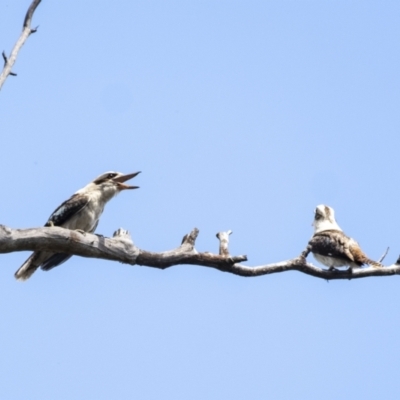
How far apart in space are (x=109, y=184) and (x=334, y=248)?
312 cm

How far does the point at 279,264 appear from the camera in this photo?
21.2 feet

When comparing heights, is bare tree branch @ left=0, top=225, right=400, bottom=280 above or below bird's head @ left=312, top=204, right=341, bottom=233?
below

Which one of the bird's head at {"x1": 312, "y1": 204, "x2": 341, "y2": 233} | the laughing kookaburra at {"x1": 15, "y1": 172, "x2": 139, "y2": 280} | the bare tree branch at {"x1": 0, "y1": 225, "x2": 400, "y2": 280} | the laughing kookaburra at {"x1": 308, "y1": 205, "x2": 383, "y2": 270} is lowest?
the bare tree branch at {"x1": 0, "y1": 225, "x2": 400, "y2": 280}

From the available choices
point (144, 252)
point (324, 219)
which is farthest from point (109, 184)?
point (144, 252)

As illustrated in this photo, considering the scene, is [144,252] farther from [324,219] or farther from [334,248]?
[324,219]

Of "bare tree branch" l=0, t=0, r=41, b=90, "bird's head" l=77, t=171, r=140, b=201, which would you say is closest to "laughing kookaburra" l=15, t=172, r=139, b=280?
"bird's head" l=77, t=171, r=140, b=201

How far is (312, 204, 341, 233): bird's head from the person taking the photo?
988 cm

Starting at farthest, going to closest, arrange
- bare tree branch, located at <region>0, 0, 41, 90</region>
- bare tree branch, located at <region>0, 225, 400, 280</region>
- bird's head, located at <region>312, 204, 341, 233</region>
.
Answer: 1. bird's head, located at <region>312, 204, 341, 233</region>
2. bare tree branch, located at <region>0, 0, 41, 90</region>
3. bare tree branch, located at <region>0, 225, 400, 280</region>

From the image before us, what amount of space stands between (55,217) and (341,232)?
3.64 m

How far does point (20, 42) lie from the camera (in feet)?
22.2

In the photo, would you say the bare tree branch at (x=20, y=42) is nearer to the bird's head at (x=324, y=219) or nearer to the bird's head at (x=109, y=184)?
the bird's head at (x=109, y=184)

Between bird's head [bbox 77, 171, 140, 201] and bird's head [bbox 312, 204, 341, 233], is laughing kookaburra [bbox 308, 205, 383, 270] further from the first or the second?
bird's head [bbox 77, 171, 140, 201]

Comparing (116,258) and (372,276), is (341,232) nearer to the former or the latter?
(372,276)

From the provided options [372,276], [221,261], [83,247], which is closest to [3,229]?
[83,247]
